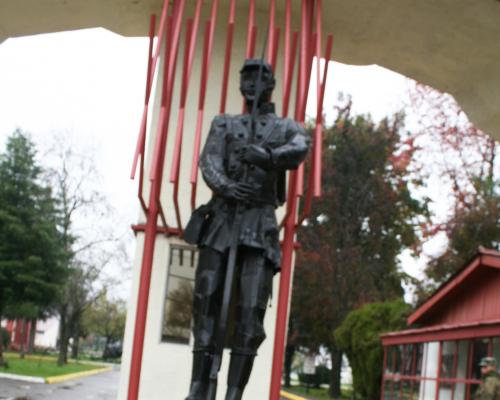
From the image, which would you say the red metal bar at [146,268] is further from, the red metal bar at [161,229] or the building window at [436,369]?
the building window at [436,369]

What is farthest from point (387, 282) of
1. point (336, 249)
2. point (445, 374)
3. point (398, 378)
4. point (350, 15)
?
point (350, 15)

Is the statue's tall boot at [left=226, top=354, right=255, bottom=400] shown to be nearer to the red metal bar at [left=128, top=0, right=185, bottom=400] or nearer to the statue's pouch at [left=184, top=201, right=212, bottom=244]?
the statue's pouch at [left=184, top=201, right=212, bottom=244]

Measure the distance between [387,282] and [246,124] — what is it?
30.9 metres

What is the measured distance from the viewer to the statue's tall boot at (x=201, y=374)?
562 centimetres

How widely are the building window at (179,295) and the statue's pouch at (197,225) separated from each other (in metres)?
4.26

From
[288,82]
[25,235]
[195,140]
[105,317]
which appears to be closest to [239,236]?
[195,140]

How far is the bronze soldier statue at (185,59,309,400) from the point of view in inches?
223

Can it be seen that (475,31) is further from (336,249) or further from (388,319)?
(336,249)

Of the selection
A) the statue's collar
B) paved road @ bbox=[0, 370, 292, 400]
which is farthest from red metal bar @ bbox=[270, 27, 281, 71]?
paved road @ bbox=[0, 370, 292, 400]

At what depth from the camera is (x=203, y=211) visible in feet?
19.6

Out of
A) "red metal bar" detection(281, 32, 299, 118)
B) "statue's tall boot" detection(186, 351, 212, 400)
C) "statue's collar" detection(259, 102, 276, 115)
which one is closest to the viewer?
"statue's tall boot" detection(186, 351, 212, 400)

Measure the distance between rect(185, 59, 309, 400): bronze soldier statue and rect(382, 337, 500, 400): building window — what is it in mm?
10868

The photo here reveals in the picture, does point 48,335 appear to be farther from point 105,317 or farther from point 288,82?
point 288,82

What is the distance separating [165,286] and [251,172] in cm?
467
